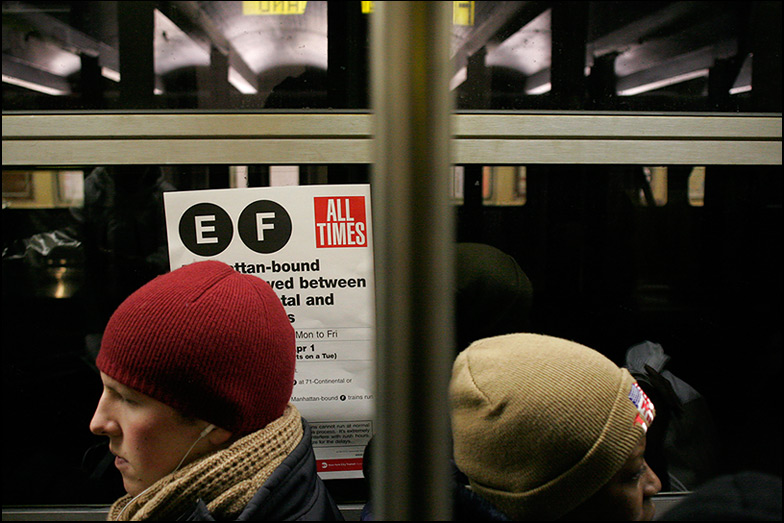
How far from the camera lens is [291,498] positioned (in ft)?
3.71

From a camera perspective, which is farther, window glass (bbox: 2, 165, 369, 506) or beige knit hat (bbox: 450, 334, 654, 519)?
window glass (bbox: 2, 165, 369, 506)

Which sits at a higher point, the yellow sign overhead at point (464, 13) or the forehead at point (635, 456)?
the yellow sign overhead at point (464, 13)

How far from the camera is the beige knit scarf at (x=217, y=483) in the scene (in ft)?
3.55

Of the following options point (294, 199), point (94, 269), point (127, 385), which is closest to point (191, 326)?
point (127, 385)

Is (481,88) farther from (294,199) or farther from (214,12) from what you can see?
(214,12)

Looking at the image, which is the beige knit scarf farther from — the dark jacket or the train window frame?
the train window frame

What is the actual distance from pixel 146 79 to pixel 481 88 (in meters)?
0.91

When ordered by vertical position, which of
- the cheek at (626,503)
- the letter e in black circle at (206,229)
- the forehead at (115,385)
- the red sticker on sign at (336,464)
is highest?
the letter e in black circle at (206,229)

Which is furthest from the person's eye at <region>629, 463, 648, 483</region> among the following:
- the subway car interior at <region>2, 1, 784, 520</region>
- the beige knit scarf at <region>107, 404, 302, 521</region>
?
the beige knit scarf at <region>107, 404, 302, 521</region>

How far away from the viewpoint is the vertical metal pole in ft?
1.53

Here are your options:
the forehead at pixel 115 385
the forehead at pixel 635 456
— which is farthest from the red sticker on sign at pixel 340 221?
the forehead at pixel 635 456

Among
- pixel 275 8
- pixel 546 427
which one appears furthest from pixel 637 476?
pixel 275 8

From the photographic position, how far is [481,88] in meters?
1.56

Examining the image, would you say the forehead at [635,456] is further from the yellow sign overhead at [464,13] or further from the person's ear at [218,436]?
the yellow sign overhead at [464,13]
